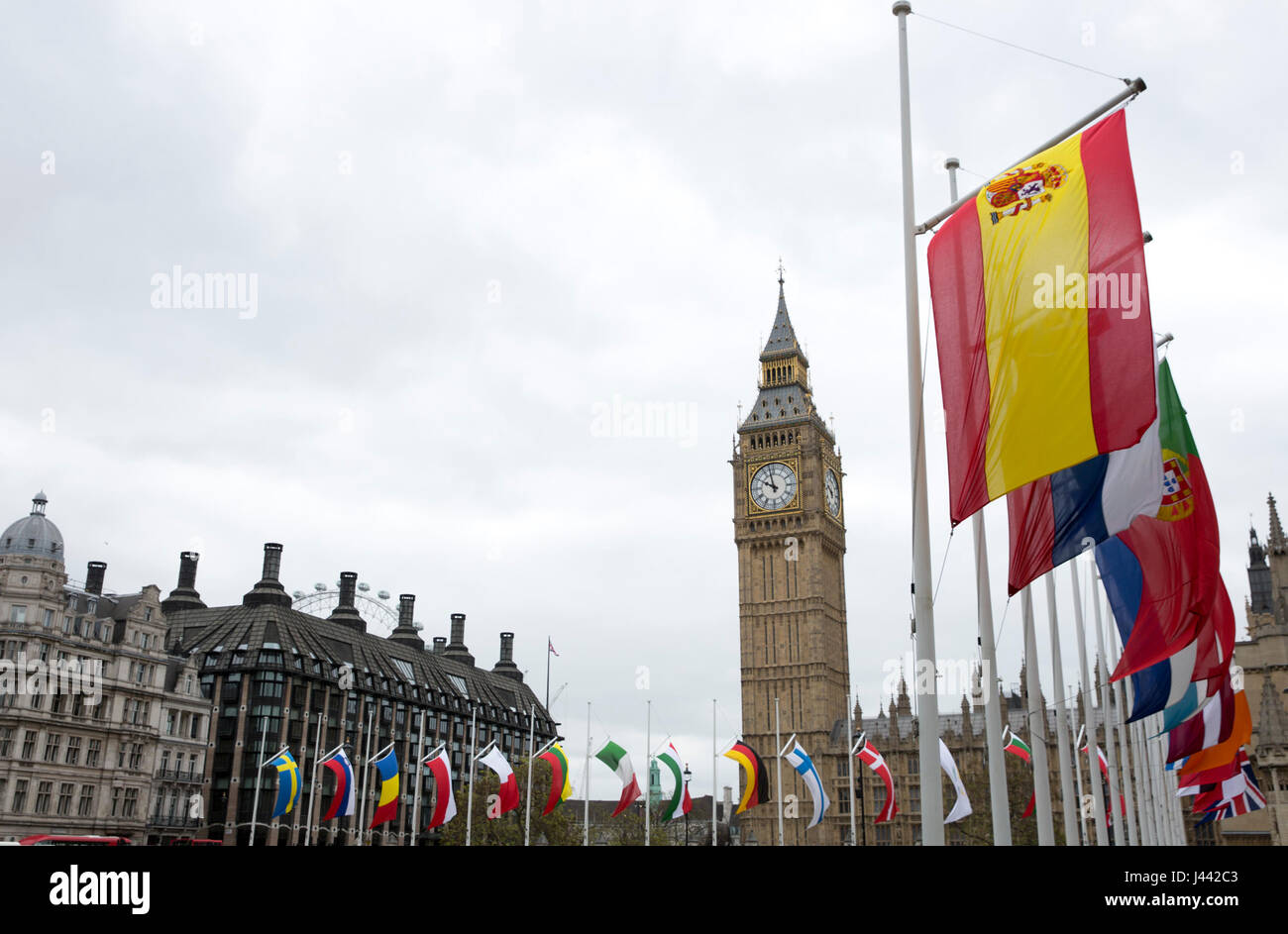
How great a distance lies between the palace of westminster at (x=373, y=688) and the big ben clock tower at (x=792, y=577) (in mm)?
224

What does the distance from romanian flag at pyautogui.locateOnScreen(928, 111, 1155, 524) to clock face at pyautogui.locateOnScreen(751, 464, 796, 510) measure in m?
100

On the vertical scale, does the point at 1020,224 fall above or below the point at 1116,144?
below

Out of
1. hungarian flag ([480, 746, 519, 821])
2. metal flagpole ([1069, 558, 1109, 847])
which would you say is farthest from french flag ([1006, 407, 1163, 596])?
hungarian flag ([480, 746, 519, 821])

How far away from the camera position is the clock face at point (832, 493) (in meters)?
116

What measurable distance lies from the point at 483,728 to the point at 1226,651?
112 meters

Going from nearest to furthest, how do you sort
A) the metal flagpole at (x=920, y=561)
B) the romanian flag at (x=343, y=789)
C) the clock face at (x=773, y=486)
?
the metal flagpole at (x=920, y=561) < the romanian flag at (x=343, y=789) < the clock face at (x=773, y=486)

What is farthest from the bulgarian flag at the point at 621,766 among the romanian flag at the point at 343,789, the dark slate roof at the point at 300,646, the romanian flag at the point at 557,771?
the dark slate roof at the point at 300,646

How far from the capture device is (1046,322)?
45.3 feet

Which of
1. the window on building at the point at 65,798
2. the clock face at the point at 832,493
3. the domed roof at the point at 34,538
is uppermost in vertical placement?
the clock face at the point at 832,493

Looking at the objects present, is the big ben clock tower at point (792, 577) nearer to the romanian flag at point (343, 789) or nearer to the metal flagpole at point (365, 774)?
the metal flagpole at point (365, 774)

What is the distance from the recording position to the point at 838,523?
120 meters

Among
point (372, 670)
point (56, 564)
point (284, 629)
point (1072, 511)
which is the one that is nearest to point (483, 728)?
point (372, 670)

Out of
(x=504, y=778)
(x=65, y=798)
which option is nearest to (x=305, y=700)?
(x=65, y=798)
